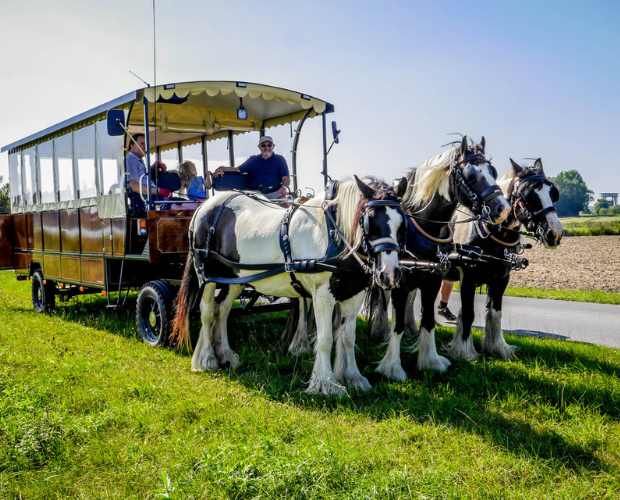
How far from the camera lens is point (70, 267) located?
286 inches

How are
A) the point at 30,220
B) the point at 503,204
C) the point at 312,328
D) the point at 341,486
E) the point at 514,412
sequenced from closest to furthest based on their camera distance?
1. the point at 341,486
2. the point at 514,412
3. the point at 503,204
4. the point at 312,328
5. the point at 30,220

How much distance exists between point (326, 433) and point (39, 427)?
1.85 meters

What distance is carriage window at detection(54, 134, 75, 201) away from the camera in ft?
23.4

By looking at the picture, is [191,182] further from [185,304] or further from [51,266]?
[51,266]

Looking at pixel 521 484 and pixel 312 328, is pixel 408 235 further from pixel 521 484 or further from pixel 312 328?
pixel 521 484

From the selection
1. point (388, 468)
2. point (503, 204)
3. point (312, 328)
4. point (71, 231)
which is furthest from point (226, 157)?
point (388, 468)

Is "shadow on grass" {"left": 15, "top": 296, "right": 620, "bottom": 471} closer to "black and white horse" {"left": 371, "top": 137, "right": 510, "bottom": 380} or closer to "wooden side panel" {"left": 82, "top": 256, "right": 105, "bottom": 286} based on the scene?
"black and white horse" {"left": 371, "top": 137, "right": 510, "bottom": 380}

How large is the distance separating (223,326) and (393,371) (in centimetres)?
178

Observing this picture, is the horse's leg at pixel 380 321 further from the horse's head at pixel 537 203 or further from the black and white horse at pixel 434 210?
the horse's head at pixel 537 203

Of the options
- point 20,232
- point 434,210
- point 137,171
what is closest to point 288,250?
point 434,210

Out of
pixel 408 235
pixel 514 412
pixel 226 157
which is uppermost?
pixel 226 157

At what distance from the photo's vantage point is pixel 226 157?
7.65 m

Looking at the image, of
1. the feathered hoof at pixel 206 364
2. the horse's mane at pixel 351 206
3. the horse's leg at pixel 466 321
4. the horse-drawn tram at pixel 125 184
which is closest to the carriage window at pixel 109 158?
the horse-drawn tram at pixel 125 184

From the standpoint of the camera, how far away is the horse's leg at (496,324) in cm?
507
